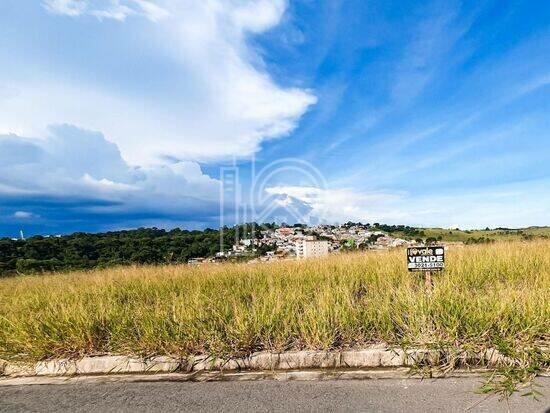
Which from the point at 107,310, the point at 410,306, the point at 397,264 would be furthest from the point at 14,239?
the point at 410,306

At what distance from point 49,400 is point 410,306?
13.2 ft

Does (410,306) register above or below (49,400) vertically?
above

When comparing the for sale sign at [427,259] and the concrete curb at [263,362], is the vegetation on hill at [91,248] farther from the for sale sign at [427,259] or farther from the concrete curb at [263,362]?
the for sale sign at [427,259]

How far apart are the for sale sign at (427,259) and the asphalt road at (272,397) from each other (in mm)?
2150

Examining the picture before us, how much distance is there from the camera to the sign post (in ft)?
17.1

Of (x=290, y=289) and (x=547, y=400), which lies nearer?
(x=547, y=400)

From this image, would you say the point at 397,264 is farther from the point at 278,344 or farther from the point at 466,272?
the point at 278,344

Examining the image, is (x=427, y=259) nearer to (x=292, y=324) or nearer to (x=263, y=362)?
(x=292, y=324)

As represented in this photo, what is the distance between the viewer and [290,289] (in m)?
5.95

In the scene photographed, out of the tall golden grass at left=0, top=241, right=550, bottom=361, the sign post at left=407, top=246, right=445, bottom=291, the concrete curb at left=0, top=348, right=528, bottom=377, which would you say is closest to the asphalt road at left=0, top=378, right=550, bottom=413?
the concrete curb at left=0, top=348, right=528, bottom=377

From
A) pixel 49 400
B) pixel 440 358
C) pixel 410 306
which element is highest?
pixel 410 306

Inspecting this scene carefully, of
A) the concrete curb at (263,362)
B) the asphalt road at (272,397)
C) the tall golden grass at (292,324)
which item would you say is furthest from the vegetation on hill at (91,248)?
the asphalt road at (272,397)

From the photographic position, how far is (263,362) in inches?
150

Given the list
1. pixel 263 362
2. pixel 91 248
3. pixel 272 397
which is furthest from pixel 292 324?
pixel 91 248
